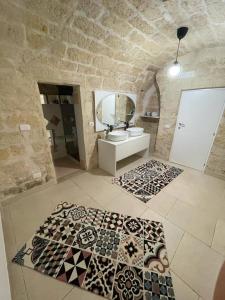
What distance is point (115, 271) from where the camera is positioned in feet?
4.14

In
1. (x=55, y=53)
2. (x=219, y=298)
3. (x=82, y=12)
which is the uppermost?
(x=82, y=12)

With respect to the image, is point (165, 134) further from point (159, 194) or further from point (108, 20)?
point (108, 20)

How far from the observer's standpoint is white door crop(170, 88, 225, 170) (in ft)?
8.62

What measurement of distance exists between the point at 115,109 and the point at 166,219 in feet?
8.19

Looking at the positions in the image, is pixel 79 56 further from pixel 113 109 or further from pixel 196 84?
pixel 196 84

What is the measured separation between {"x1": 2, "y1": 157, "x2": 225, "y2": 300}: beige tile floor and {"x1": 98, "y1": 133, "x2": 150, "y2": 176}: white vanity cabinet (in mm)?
226

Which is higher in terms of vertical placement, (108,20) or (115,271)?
(108,20)

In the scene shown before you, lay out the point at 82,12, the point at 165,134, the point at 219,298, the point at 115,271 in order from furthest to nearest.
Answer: the point at 165,134 → the point at 82,12 → the point at 115,271 → the point at 219,298

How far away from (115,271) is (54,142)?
3225mm

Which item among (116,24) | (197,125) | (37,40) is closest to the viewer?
(37,40)

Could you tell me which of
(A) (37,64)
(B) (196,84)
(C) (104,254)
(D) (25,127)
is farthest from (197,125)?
(D) (25,127)

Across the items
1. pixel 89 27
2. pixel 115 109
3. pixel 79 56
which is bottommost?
pixel 115 109

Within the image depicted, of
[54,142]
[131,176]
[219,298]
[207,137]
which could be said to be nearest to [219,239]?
[219,298]

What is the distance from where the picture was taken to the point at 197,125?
9.54 ft
